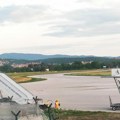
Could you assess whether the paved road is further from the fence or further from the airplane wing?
the fence

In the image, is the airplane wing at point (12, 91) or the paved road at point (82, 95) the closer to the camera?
the airplane wing at point (12, 91)

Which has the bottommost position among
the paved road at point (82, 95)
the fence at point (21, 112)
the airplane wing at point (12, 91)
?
the paved road at point (82, 95)

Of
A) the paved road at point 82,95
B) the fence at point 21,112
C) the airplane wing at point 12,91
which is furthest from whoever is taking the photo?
the paved road at point 82,95

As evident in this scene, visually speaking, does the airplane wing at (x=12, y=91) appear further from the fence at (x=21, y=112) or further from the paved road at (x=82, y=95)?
the paved road at (x=82, y=95)

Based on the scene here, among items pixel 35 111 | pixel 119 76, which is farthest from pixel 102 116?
pixel 35 111

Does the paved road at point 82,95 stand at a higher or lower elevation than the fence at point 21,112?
lower

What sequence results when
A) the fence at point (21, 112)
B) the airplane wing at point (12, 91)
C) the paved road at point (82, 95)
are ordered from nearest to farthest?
the fence at point (21, 112)
the airplane wing at point (12, 91)
the paved road at point (82, 95)

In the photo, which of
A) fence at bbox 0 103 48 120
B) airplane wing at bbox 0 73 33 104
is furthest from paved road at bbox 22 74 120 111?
fence at bbox 0 103 48 120

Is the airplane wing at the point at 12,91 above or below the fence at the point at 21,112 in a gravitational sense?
above

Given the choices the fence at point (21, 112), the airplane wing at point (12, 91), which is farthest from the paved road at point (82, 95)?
the fence at point (21, 112)

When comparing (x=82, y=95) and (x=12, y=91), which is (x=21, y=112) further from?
(x=82, y=95)

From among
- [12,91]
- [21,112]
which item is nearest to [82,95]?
[12,91]

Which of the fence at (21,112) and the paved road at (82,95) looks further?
the paved road at (82,95)

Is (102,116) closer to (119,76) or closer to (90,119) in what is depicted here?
(90,119)
